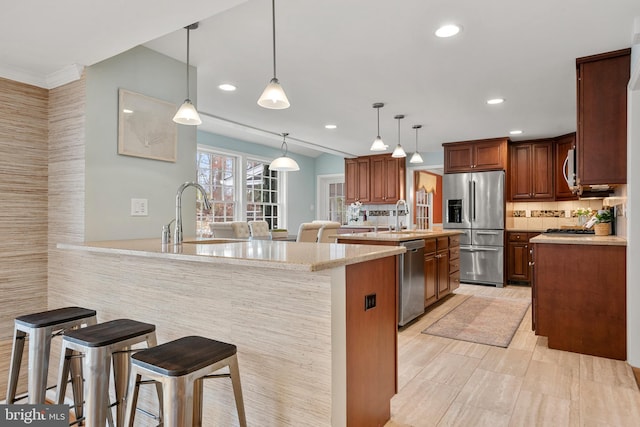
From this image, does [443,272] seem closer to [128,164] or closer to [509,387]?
[509,387]

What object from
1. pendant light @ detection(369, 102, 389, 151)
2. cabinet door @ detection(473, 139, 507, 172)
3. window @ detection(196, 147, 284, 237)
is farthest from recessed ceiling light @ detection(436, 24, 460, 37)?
window @ detection(196, 147, 284, 237)

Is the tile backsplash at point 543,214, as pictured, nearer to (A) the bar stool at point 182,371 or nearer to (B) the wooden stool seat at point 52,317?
(A) the bar stool at point 182,371

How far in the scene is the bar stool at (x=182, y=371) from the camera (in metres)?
1.26

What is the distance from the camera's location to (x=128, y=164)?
2527 millimetres

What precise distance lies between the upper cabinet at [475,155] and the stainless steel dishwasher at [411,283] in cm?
279

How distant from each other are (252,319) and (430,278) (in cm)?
295

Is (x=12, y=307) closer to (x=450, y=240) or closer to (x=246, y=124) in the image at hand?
(x=246, y=124)

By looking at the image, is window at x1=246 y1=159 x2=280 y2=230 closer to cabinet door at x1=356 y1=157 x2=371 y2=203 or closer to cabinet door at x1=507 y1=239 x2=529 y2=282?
cabinet door at x1=356 y1=157 x2=371 y2=203

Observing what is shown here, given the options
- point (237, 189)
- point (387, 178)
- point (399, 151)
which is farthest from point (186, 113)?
point (387, 178)

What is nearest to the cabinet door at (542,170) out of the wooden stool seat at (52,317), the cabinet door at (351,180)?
the cabinet door at (351,180)

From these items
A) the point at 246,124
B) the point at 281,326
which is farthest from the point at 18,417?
the point at 246,124

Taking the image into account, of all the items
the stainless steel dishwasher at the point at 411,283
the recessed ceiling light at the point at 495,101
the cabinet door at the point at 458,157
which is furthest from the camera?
the cabinet door at the point at 458,157

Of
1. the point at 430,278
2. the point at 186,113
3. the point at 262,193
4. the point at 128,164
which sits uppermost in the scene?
the point at 186,113

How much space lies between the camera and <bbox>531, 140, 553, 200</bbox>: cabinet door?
233 inches
